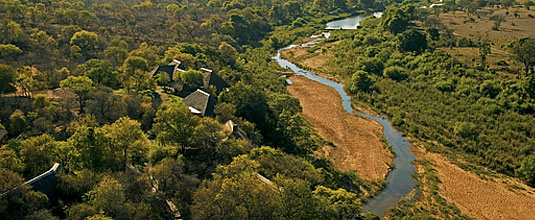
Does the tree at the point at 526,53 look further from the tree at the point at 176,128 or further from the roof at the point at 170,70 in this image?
the tree at the point at 176,128

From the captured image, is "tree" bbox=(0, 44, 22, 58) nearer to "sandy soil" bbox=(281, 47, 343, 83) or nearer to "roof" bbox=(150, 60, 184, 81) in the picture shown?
"roof" bbox=(150, 60, 184, 81)

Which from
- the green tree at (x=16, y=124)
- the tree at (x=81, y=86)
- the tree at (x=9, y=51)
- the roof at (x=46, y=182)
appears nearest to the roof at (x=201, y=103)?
the tree at (x=81, y=86)

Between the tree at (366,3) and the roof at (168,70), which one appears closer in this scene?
the roof at (168,70)

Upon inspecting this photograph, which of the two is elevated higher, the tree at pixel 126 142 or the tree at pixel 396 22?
the tree at pixel 396 22

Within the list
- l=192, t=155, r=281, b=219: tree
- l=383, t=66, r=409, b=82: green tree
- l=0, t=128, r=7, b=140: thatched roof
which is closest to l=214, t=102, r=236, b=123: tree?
l=192, t=155, r=281, b=219: tree

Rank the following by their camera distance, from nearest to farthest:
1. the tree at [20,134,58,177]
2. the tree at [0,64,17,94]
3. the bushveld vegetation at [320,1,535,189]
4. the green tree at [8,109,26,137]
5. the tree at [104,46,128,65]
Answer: the tree at [20,134,58,177]
the green tree at [8,109,26,137]
the tree at [0,64,17,94]
the bushveld vegetation at [320,1,535,189]
the tree at [104,46,128,65]

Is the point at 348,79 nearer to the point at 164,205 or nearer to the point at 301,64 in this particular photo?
the point at 301,64

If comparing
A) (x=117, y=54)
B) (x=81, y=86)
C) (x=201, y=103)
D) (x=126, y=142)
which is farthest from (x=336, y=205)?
(x=117, y=54)
